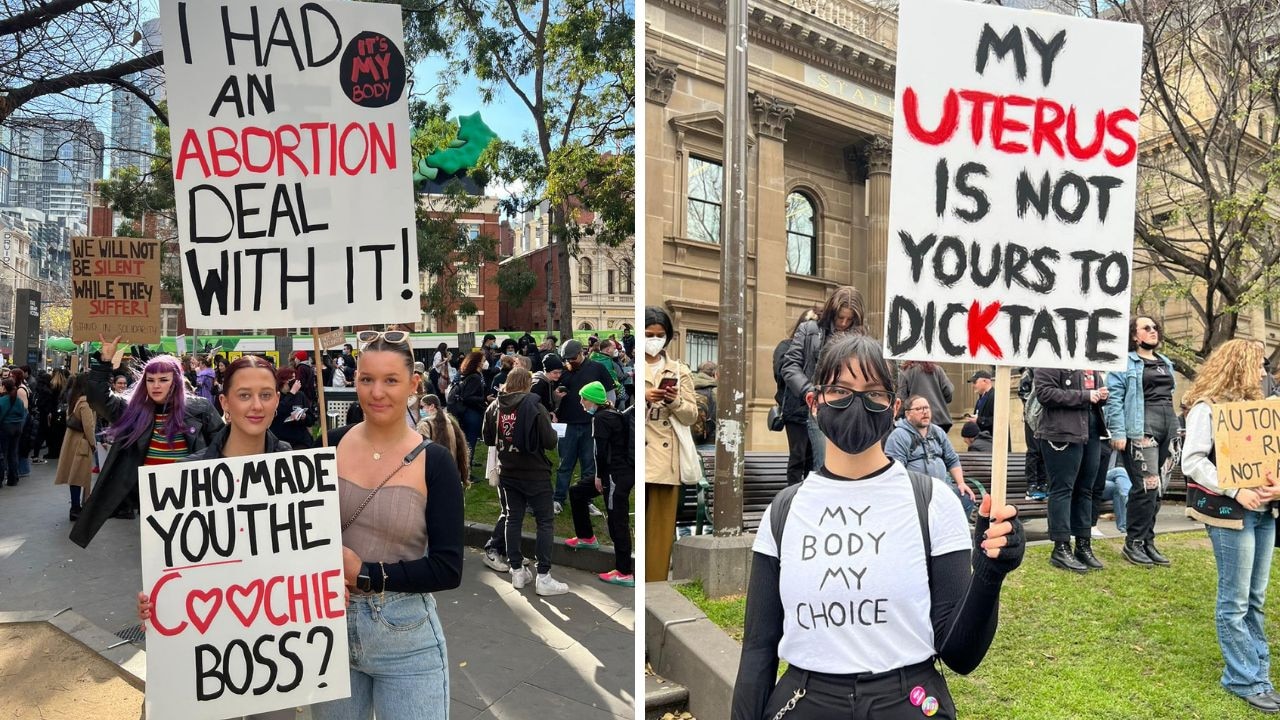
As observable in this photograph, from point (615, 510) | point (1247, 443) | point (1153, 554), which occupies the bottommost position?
point (1153, 554)

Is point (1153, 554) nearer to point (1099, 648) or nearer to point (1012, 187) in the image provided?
point (1099, 648)

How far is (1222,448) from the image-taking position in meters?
4.43

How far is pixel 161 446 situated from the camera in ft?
11.6

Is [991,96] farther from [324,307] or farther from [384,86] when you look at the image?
[324,307]

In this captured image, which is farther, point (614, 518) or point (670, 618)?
point (614, 518)

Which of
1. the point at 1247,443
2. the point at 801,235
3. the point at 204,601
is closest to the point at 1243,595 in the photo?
the point at 1247,443

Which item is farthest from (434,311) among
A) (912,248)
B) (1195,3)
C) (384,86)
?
(1195,3)

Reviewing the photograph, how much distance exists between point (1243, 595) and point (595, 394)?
161 inches

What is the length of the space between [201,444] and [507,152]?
421 cm

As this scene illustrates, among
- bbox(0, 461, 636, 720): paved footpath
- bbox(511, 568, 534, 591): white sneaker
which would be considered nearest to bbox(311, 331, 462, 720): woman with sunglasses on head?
bbox(0, 461, 636, 720): paved footpath

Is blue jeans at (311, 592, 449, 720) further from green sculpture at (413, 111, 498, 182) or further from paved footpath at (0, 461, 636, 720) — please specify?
green sculpture at (413, 111, 498, 182)

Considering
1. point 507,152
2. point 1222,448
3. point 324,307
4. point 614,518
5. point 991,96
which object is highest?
point 507,152

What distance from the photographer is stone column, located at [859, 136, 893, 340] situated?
21.6 m

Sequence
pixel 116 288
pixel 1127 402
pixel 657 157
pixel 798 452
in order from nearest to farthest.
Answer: pixel 116 288, pixel 798 452, pixel 1127 402, pixel 657 157
